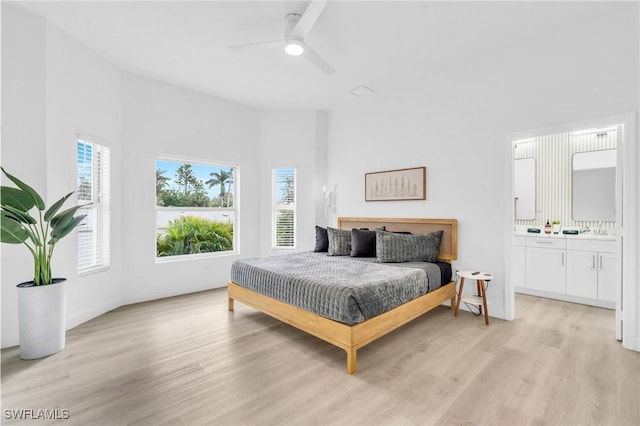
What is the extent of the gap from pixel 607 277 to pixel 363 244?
2969 millimetres

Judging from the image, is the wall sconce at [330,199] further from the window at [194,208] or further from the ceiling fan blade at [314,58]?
the ceiling fan blade at [314,58]

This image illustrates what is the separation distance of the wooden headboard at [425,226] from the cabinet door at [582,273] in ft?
5.24

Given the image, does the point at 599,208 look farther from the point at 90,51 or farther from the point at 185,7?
the point at 90,51

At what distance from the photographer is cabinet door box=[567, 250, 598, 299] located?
145 inches

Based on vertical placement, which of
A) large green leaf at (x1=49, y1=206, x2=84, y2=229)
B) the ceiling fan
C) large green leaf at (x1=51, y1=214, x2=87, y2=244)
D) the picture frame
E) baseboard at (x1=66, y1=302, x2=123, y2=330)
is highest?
the ceiling fan

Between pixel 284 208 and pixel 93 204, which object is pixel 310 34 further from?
pixel 93 204

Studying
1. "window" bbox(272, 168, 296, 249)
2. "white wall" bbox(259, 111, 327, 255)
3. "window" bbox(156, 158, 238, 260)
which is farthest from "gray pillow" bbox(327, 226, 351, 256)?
"window" bbox(156, 158, 238, 260)

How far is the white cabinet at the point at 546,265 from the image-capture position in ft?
12.9

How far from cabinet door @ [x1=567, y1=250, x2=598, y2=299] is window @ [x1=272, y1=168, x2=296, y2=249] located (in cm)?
398

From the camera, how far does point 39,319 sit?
95.7 inches

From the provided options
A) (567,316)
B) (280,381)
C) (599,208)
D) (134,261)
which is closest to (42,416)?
(280,381)

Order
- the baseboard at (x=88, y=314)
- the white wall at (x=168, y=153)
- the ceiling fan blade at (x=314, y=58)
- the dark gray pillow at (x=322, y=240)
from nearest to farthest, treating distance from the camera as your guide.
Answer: the ceiling fan blade at (x=314, y=58) → the baseboard at (x=88, y=314) → the white wall at (x=168, y=153) → the dark gray pillow at (x=322, y=240)

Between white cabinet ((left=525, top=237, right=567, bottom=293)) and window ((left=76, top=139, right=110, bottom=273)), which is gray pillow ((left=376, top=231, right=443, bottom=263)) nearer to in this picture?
white cabinet ((left=525, top=237, right=567, bottom=293))

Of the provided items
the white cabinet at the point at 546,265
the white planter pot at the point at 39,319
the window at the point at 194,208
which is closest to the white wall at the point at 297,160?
the window at the point at 194,208
